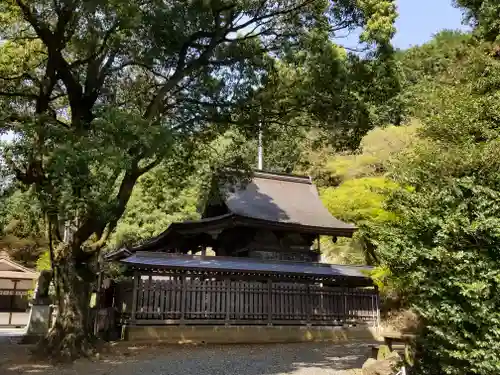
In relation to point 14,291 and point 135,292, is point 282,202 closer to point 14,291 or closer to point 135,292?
point 135,292

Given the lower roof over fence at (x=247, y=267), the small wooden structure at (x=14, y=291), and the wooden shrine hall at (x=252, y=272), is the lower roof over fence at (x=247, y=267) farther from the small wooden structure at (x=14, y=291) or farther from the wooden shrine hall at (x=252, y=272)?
the small wooden structure at (x=14, y=291)

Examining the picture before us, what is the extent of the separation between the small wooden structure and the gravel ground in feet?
31.1

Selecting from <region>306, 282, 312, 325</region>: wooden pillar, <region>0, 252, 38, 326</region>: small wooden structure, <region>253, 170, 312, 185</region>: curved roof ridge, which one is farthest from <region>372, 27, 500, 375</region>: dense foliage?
<region>0, 252, 38, 326</region>: small wooden structure

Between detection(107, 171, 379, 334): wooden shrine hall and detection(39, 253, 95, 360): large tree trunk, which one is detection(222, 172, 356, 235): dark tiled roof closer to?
detection(107, 171, 379, 334): wooden shrine hall

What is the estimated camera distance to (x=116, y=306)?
44.1ft

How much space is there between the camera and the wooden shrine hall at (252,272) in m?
12.5

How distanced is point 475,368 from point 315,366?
418 centimetres

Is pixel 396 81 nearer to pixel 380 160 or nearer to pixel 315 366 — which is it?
pixel 315 366

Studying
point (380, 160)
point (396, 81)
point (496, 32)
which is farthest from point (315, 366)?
point (380, 160)

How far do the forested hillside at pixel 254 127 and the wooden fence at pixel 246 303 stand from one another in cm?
157

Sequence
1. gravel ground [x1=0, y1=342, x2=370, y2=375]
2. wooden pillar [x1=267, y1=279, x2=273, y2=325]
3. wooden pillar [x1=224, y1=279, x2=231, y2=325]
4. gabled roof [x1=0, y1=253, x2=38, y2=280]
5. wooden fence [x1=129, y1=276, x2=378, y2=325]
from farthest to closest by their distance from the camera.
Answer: gabled roof [x1=0, y1=253, x2=38, y2=280] → wooden pillar [x1=267, y1=279, x2=273, y2=325] → wooden pillar [x1=224, y1=279, x2=231, y2=325] → wooden fence [x1=129, y1=276, x2=378, y2=325] → gravel ground [x1=0, y1=342, x2=370, y2=375]

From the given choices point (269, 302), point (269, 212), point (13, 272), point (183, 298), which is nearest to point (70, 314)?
point (183, 298)

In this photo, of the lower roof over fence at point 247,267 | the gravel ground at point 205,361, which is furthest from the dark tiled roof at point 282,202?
the gravel ground at point 205,361

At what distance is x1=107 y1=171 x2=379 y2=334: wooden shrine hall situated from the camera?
12492mm
